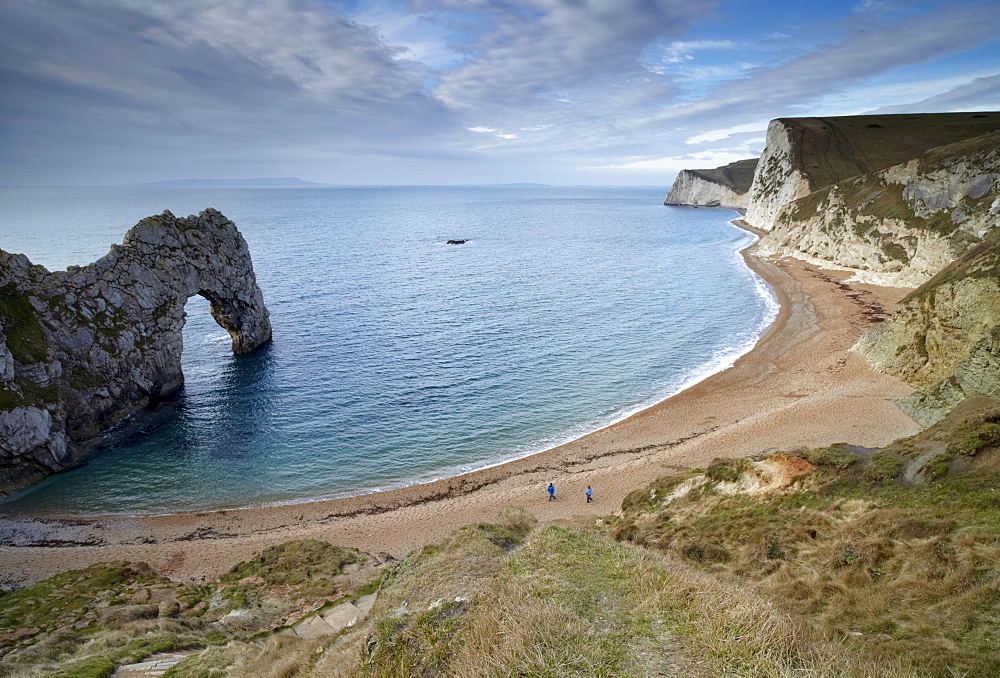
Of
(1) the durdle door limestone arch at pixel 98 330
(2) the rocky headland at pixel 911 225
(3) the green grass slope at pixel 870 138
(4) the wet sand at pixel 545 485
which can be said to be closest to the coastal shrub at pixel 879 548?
(4) the wet sand at pixel 545 485

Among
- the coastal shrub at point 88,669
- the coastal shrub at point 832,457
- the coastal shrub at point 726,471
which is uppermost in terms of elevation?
the coastal shrub at point 832,457

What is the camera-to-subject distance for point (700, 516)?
1839 cm

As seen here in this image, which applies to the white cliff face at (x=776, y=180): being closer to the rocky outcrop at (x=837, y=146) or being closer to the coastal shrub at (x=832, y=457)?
the rocky outcrop at (x=837, y=146)

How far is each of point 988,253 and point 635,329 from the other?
93.9 ft

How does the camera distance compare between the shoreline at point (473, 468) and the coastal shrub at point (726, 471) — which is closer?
the coastal shrub at point (726, 471)

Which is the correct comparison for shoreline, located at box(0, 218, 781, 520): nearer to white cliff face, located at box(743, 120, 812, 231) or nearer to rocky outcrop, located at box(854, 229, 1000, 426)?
rocky outcrop, located at box(854, 229, 1000, 426)

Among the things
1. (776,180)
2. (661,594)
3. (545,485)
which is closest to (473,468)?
(545,485)

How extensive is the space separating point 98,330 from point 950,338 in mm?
57552

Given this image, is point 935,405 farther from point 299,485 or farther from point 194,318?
point 194,318

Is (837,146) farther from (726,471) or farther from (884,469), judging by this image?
(884,469)

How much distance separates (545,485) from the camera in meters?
28.8

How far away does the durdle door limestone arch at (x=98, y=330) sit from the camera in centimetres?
3011

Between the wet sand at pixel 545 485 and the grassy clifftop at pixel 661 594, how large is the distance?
3.22 m

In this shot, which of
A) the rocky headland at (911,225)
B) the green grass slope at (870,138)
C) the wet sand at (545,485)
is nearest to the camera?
the wet sand at (545,485)
